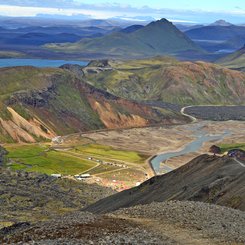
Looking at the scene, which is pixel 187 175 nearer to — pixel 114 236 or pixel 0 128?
pixel 114 236

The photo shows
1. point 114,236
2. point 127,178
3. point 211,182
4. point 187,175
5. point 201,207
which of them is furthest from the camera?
point 127,178

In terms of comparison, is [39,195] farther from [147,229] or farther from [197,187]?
[147,229]

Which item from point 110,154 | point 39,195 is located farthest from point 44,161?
point 39,195

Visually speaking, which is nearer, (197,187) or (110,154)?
(197,187)

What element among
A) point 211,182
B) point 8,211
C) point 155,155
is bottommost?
point 155,155

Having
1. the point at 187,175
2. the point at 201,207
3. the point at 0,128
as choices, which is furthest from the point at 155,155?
the point at 201,207

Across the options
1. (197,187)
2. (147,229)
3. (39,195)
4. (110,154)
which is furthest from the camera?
(110,154)

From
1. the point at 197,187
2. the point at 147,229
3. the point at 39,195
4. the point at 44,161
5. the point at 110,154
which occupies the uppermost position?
the point at 147,229
